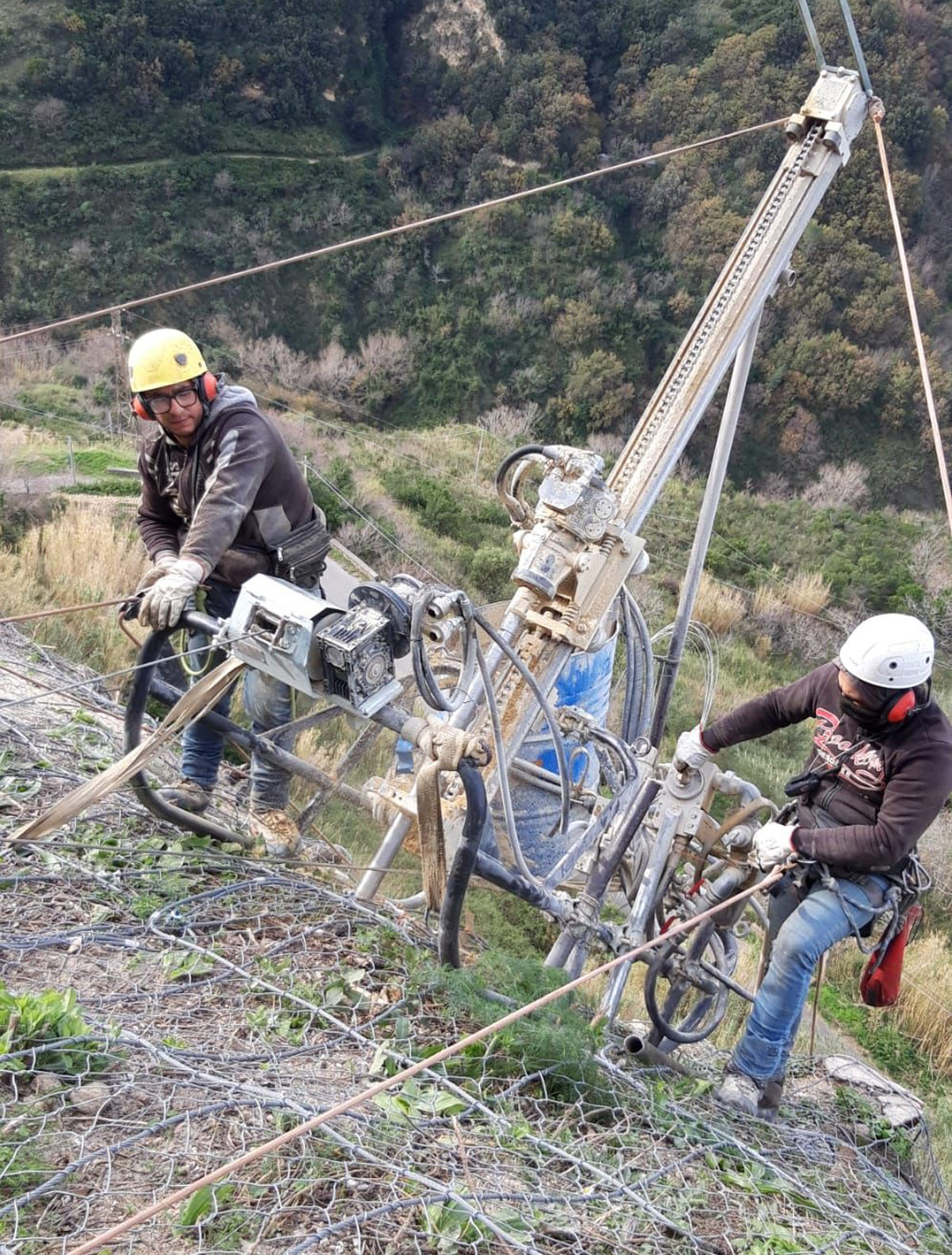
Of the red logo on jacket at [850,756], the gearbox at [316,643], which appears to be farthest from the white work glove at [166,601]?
the red logo on jacket at [850,756]

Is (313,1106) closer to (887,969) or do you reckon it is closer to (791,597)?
(887,969)

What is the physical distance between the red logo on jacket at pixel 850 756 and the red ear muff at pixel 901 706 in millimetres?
187

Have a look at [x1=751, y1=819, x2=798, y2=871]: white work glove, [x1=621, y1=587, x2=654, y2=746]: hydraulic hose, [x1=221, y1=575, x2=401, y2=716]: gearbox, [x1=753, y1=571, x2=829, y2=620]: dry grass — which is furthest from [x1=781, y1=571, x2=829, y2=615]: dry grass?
[x1=221, y1=575, x2=401, y2=716]: gearbox

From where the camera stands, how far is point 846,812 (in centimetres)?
360

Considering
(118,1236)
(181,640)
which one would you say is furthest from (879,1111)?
(181,640)

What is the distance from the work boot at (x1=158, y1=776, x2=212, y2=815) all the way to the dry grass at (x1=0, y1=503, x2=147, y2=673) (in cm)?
223

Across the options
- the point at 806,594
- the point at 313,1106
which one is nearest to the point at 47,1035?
the point at 313,1106

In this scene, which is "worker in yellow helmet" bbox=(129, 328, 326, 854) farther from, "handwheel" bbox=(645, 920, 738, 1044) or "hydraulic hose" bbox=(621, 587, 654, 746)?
"hydraulic hose" bbox=(621, 587, 654, 746)

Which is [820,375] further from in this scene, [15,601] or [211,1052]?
[211,1052]

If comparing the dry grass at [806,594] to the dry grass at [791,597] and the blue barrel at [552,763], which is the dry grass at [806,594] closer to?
the dry grass at [791,597]

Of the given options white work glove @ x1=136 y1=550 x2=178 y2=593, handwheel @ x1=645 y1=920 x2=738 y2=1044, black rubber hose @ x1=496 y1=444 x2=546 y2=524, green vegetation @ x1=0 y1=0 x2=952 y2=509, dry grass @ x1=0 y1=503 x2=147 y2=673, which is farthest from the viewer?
green vegetation @ x1=0 y1=0 x2=952 y2=509

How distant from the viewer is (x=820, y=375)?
28.6 m

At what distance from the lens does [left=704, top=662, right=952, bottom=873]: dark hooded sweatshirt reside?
3361mm

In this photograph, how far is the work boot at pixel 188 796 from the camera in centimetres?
388
